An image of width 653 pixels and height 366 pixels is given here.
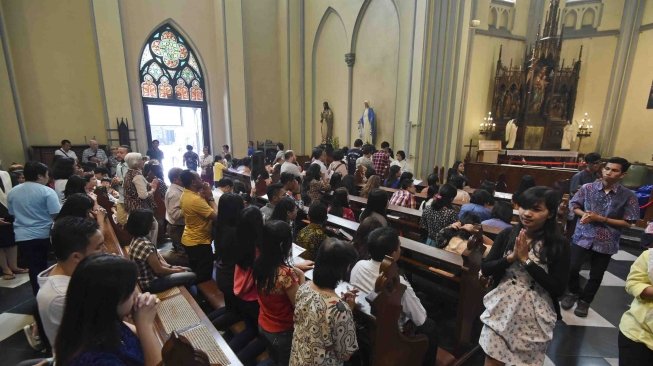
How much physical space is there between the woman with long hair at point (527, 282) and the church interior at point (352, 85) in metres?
1.96

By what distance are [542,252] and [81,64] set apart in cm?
1174

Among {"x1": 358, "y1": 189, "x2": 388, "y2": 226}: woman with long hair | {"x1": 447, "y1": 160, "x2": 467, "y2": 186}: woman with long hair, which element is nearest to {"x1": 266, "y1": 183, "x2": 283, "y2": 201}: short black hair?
{"x1": 358, "y1": 189, "x2": 388, "y2": 226}: woman with long hair

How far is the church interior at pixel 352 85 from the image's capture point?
7883 millimetres

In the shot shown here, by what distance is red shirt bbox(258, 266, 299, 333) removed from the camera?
1.85m

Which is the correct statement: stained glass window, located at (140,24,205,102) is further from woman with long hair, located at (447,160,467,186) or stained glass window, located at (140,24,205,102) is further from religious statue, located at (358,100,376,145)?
woman with long hair, located at (447,160,467,186)

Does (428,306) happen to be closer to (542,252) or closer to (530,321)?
(530,321)

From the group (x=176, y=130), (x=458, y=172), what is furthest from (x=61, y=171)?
(x=176, y=130)

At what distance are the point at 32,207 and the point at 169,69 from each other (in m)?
9.54

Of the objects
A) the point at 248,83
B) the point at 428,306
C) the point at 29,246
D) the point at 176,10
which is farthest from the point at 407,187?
the point at 176,10

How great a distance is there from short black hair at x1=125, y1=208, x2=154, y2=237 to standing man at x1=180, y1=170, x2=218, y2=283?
0.77m

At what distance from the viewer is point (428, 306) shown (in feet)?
10.9

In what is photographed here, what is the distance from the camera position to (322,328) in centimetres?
153

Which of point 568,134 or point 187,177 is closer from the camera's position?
point 187,177

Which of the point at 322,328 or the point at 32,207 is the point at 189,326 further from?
the point at 32,207
